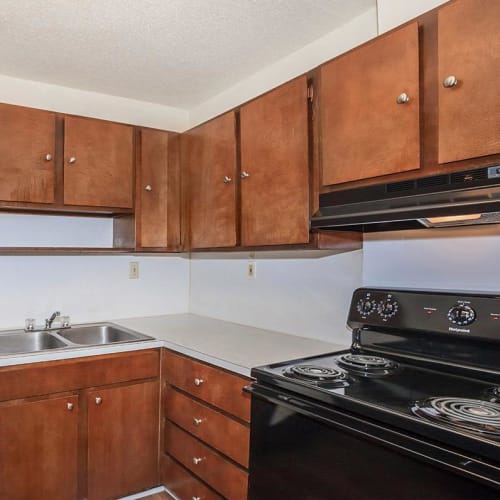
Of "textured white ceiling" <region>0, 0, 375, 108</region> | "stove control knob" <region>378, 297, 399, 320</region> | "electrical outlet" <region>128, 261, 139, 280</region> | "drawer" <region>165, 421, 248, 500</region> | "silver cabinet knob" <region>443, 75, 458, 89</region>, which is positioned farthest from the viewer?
"electrical outlet" <region>128, 261, 139, 280</region>

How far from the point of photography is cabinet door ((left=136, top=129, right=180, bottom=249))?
99.6 inches

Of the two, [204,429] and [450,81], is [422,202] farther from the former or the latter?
[204,429]

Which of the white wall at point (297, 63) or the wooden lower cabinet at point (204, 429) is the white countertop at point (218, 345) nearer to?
the wooden lower cabinet at point (204, 429)

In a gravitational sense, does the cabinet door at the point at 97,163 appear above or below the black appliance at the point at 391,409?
above

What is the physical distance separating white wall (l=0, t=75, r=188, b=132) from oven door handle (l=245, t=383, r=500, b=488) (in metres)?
2.15

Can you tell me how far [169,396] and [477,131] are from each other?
178cm

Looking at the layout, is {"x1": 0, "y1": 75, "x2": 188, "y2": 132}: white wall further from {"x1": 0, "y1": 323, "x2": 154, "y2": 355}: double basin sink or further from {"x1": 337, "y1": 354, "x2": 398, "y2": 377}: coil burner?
{"x1": 337, "y1": 354, "x2": 398, "y2": 377}: coil burner

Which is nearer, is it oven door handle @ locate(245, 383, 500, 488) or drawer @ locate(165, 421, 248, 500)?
oven door handle @ locate(245, 383, 500, 488)

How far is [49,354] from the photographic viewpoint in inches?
76.9

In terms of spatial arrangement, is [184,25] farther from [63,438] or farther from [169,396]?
[63,438]

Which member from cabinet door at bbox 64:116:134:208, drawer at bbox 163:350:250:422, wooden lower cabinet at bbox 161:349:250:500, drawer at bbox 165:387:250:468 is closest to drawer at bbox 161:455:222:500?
wooden lower cabinet at bbox 161:349:250:500

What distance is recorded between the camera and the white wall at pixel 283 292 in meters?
2.02

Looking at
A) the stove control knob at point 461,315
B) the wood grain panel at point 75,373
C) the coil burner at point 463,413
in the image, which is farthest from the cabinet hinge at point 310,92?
the wood grain panel at point 75,373

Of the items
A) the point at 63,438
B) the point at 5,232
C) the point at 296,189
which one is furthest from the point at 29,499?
the point at 296,189
